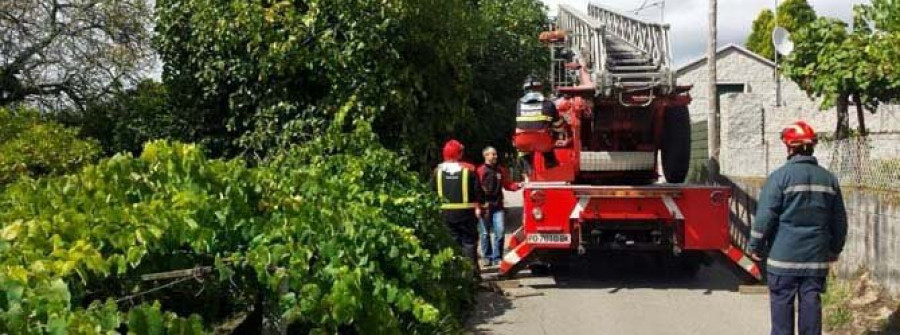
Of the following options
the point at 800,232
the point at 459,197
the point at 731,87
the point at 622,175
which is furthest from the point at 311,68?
the point at 731,87

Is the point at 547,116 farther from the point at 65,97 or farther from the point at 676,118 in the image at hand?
the point at 65,97

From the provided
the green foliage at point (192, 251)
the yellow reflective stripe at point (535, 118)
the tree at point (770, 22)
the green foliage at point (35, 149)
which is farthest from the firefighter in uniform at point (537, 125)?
the tree at point (770, 22)

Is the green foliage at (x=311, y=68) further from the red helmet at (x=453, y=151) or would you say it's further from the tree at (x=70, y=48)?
the tree at (x=70, y=48)

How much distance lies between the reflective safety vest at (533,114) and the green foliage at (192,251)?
439cm

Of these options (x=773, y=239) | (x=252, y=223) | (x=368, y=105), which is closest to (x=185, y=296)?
(x=252, y=223)

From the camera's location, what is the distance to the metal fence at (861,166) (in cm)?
910

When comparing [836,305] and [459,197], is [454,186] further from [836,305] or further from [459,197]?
[836,305]

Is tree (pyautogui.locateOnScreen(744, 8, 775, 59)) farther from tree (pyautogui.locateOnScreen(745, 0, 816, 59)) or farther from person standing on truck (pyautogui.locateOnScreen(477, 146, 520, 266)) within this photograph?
person standing on truck (pyautogui.locateOnScreen(477, 146, 520, 266))

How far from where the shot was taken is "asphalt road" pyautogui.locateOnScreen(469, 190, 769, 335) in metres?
8.16

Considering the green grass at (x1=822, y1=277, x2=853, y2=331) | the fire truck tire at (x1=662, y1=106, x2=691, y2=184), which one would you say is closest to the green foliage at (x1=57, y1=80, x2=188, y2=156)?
the fire truck tire at (x1=662, y1=106, x2=691, y2=184)

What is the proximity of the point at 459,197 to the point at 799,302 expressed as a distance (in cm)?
458

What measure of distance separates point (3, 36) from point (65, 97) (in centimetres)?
138

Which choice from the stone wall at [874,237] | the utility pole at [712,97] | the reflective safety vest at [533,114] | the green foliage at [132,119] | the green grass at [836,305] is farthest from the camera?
the utility pole at [712,97]

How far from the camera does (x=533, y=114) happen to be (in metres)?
10.3
